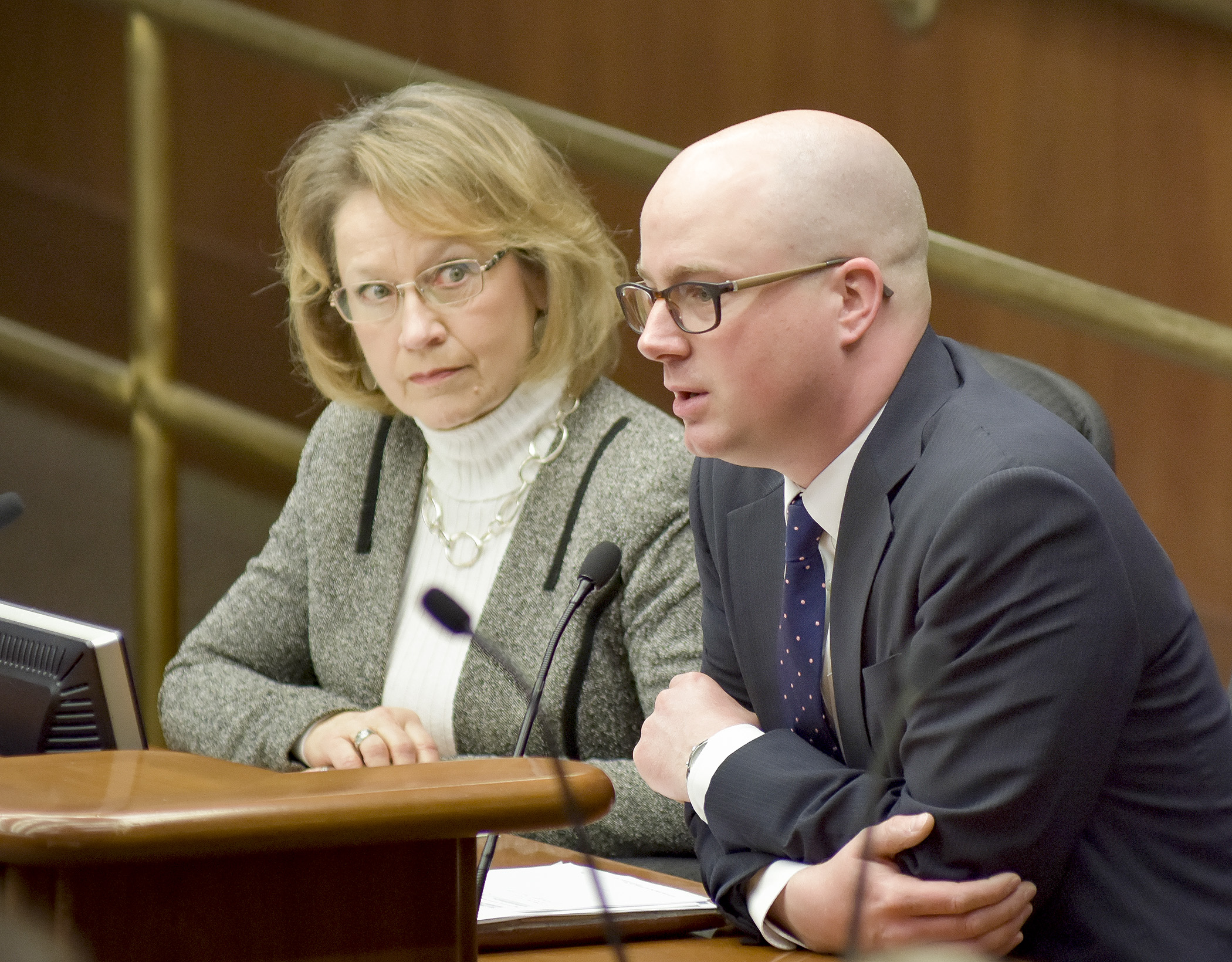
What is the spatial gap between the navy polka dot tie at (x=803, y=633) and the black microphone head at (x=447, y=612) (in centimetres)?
40

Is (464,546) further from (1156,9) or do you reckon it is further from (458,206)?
(1156,9)

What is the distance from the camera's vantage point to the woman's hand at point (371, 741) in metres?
1.76

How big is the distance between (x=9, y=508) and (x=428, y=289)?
2.33ft

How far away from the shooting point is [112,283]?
11.4ft

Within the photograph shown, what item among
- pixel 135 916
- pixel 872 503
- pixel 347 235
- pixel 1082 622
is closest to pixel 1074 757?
pixel 1082 622

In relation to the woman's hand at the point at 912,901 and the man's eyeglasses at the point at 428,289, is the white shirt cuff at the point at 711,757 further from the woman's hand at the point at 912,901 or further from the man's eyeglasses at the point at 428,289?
the man's eyeglasses at the point at 428,289

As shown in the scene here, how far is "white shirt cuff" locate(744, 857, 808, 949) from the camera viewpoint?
1204 millimetres

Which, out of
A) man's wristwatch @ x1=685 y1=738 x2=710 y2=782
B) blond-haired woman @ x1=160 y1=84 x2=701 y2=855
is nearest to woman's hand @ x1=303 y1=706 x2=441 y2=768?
blond-haired woman @ x1=160 y1=84 x2=701 y2=855

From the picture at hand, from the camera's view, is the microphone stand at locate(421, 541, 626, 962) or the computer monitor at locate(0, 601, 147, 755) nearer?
the microphone stand at locate(421, 541, 626, 962)

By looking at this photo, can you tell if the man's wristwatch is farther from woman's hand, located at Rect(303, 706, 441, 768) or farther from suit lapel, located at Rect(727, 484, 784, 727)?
woman's hand, located at Rect(303, 706, 441, 768)

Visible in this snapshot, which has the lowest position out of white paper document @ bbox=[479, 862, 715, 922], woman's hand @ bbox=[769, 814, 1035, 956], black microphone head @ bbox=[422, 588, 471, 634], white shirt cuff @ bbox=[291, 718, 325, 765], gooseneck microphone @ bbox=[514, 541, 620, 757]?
woman's hand @ bbox=[769, 814, 1035, 956]

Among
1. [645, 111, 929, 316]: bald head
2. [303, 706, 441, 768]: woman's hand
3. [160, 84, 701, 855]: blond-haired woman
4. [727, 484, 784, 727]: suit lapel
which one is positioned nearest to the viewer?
[645, 111, 929, 316]: bald head

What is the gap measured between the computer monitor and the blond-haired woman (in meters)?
0.54

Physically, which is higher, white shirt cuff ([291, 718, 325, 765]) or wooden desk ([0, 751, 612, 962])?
white shirt cuff ([291, 718, 325, 765])
